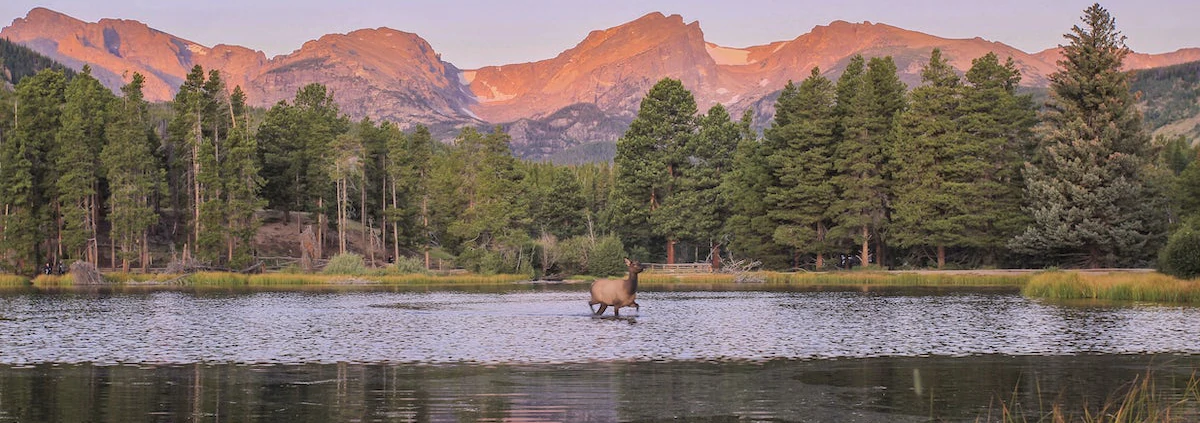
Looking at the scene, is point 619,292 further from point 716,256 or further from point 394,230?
point 394,230

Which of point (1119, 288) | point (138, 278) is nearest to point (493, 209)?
point (138, 278)

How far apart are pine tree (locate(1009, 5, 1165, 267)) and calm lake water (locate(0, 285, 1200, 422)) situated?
32.2 meters

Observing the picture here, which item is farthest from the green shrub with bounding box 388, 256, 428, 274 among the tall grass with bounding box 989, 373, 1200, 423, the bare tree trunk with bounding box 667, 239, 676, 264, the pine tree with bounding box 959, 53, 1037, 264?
the tall grass with bounding box 989, 373, 1200, 423

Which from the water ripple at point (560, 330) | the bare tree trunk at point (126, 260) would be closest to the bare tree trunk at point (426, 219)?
the bare tree trunk at point (126, 260)

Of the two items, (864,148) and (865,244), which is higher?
(864,148)

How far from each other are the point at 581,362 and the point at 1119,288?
36.6 metres

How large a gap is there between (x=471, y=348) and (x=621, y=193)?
3183 inches

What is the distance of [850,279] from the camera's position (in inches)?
3196

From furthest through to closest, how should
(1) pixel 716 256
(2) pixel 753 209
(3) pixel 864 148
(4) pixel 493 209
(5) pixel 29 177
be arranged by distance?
(1) pixel 716 256, (2) pixel 753 209, (4) pixel 493 209, (3) pixel 864 148, (5) pixel 29 177

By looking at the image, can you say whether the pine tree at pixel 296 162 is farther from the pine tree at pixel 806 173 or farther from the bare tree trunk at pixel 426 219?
the pine tree at pixel 806 173

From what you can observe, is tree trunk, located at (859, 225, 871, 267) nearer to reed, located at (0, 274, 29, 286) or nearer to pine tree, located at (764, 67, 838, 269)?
pine tree, located at (764, 67, 838, 269)

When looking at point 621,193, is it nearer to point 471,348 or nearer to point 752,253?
point 752,253

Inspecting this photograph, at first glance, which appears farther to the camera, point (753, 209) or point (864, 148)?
point (753, 209)

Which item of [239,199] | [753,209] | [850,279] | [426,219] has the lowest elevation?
[850,279]
